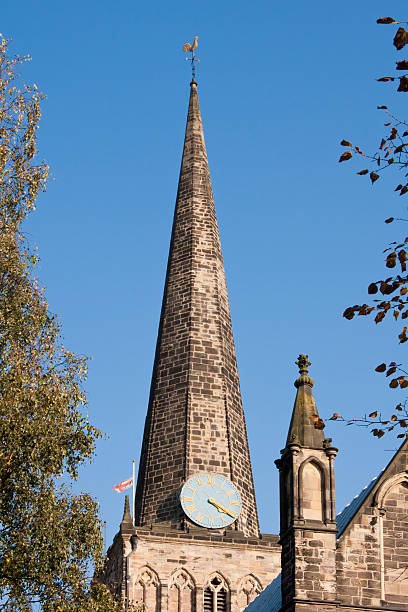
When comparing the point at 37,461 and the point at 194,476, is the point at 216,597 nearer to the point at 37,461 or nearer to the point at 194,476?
the point at 194,476

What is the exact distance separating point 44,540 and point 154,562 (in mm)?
22313

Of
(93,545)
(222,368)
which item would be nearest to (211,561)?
(222,368)

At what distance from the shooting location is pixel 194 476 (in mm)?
52812

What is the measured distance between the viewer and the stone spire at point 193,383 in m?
53.4

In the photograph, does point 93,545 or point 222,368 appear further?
point 222,368

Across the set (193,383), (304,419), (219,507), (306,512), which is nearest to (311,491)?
(306,512)

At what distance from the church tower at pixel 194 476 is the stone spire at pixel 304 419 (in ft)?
57.2

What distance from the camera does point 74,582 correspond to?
95.9 ft

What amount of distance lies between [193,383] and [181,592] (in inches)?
306

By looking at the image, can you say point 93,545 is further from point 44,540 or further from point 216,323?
point 216,323

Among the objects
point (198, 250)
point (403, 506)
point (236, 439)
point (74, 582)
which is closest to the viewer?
point (74, 582)

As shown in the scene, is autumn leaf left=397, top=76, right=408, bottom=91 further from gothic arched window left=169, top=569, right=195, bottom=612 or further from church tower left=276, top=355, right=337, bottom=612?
gothic arched window left=169, top=569, right=195, bottom=612

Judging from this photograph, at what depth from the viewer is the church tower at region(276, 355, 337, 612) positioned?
32.0 meters

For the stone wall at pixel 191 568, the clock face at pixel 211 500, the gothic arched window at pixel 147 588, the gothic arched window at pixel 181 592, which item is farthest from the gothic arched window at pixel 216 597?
the clock face at pixel 211 500
